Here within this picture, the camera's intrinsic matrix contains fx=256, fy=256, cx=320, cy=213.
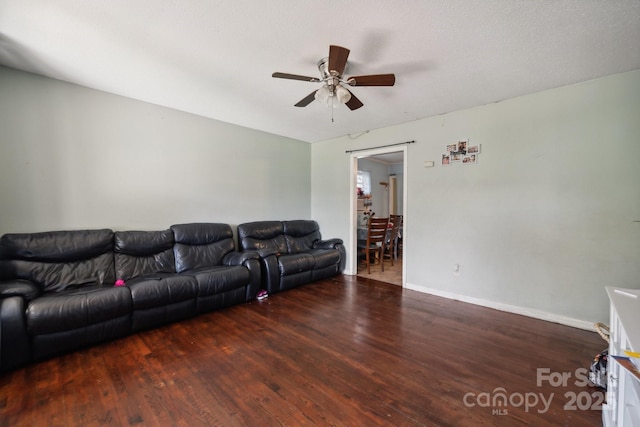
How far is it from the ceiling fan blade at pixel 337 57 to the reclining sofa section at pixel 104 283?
2.41 meters

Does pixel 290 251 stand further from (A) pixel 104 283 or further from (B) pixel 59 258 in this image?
(B) pixel 59 258

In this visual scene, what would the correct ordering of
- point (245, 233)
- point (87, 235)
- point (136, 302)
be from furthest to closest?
point (245, 233)
point (87, 235)
point (136, 302)

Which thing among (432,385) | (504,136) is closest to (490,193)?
(504,136)

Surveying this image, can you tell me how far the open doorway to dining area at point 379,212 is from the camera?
4.63 meters

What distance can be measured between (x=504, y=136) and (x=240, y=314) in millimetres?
3715

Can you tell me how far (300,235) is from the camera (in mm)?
4734

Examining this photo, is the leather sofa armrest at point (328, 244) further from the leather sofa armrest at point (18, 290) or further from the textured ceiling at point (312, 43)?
the leather sofa armrest at point (18, 290)

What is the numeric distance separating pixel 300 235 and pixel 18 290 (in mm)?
3388

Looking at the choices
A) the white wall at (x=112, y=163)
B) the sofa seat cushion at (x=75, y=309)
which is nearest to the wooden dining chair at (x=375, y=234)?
the white wall at (x=112, y=163)

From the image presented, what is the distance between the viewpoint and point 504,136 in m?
3.03

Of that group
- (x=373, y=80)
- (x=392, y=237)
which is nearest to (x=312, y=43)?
(x=373, y=80)

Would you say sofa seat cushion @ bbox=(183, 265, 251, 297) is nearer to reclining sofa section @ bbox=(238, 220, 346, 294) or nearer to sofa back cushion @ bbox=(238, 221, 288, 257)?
reclining sofa section @ bbox=(238, 220, 346, 294)

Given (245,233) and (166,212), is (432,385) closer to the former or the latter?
(245,233)

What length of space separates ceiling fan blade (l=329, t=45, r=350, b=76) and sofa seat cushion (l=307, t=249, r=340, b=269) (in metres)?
2.75
